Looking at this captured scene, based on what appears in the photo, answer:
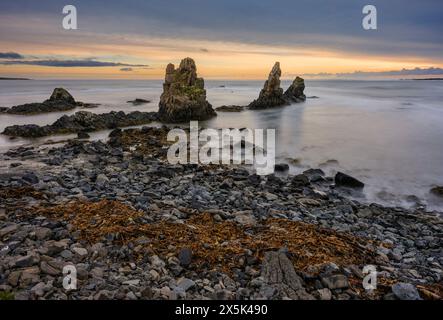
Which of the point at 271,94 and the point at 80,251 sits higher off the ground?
the point at 271,94

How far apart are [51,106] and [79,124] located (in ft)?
56.2

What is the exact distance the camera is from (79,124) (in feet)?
88.4

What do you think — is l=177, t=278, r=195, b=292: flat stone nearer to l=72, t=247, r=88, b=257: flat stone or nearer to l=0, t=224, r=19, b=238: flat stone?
l=72, t=247, r=88, b=257: flat stone

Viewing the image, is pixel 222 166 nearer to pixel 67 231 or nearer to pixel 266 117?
pixel 67 231

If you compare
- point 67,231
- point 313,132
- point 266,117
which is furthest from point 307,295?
→ point 266,117

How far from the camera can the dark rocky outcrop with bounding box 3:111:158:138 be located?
23594mm

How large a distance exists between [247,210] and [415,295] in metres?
4.79

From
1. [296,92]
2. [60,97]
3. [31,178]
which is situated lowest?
[31,178]

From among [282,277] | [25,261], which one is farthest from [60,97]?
[282,277]

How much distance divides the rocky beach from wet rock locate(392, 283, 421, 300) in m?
0.02

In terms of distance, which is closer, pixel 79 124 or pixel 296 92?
pixel 79 124

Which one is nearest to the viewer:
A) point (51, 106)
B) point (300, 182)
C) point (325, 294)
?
point (325, 294)

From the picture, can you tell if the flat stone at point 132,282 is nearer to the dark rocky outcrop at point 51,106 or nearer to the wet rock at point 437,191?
the wet rock at point 437,191

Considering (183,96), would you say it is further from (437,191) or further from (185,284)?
(185,284)
